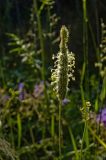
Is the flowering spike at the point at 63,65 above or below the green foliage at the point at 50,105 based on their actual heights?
above

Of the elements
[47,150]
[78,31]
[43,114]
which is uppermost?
[78,31]

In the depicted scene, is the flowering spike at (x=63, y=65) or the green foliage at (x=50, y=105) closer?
the flowering spike at (x=63, y=65)

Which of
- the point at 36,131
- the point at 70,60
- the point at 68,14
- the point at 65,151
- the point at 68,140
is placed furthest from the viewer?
the point at 68,14

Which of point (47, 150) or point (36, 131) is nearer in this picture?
point (47, 150)

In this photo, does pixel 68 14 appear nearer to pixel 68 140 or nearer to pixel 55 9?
pixel 55 9

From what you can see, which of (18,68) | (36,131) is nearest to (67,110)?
(36,131)

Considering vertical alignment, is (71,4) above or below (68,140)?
above

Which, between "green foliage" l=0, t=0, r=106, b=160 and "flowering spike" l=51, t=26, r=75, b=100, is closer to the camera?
"flowering spike" l=51, t=26, r=75, b=100

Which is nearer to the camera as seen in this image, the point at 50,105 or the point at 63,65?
the point at 63,65

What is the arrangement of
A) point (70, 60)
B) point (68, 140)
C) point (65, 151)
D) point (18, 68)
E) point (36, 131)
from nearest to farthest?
point (70, 60) → point (65, 151) → point (68, 140) → point (36, 131) → point (18, 68)

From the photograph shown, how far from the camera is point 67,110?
291 cm

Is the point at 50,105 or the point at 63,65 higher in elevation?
the point at 63,65

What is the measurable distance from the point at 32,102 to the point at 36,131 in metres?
0.23

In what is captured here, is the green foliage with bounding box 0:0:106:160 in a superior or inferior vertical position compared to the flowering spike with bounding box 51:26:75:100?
inferior
